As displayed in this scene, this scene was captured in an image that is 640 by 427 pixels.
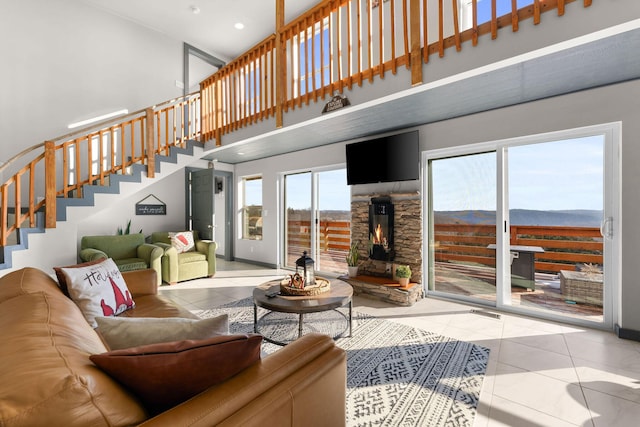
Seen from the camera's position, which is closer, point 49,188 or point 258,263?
point 49,188

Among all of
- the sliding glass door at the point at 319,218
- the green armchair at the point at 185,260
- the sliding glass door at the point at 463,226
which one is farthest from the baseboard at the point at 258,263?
the sliding glass door at the point at 463,226

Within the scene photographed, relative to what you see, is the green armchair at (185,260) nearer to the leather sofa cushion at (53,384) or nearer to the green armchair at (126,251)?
the green armchair at (126,251)

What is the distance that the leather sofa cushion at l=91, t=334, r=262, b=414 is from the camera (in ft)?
2.65

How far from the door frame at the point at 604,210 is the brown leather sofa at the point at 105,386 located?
10.5ft

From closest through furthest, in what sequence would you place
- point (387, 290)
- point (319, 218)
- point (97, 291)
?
point (97, 291) < point (387, 290) < point (319, 218)

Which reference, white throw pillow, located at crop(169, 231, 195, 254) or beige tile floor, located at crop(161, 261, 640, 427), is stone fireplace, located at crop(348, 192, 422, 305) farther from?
white throw pillow, located at crop(169, 231, 195, 254)

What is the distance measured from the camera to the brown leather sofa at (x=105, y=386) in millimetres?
625

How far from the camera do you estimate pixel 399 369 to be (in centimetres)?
227

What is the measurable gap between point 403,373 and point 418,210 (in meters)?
2.35

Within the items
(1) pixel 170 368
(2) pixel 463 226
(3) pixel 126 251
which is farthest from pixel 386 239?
(3) pixel 126 251

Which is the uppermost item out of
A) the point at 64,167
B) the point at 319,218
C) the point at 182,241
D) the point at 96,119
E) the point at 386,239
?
the point at 96,119

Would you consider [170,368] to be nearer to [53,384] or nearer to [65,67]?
[53,384]

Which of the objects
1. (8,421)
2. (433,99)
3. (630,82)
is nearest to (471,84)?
(433,99)

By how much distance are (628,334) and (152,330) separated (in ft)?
12.9
